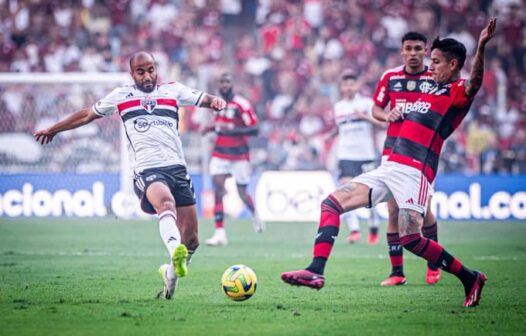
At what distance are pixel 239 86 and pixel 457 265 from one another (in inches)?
690

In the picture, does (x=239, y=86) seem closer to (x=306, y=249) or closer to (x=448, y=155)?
(x=448, y=155)

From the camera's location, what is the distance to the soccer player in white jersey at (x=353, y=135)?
51.9 feet

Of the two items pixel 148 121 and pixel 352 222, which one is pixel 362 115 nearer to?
pixel 352 222

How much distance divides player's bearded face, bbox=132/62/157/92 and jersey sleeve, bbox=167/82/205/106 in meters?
0.22

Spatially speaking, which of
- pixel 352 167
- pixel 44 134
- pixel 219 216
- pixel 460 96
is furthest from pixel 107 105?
pixel 352 167

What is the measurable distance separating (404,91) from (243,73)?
1595 centimetres

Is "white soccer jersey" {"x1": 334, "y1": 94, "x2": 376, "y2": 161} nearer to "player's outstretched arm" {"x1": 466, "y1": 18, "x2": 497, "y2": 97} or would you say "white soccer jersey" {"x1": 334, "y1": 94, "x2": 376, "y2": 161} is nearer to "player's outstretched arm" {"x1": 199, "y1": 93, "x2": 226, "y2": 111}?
"player's outstretched arm" {"x1": 199, "y1": 93, "x2": 226, "y2": 111}

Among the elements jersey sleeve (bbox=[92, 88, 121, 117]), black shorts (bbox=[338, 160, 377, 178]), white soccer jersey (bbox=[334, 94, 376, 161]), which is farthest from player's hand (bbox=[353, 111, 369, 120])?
jersey sleeve (bbox=[92, 88, 121, 117])

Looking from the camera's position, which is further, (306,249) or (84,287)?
(306,249)

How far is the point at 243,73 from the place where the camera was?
84.7 feet

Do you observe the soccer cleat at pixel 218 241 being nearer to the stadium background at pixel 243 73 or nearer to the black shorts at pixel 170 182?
the stadium background at pixel 243 73

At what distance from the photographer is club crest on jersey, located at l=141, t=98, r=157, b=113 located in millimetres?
8914

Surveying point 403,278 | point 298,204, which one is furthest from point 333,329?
point 298,204

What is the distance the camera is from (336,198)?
8.53 metres
